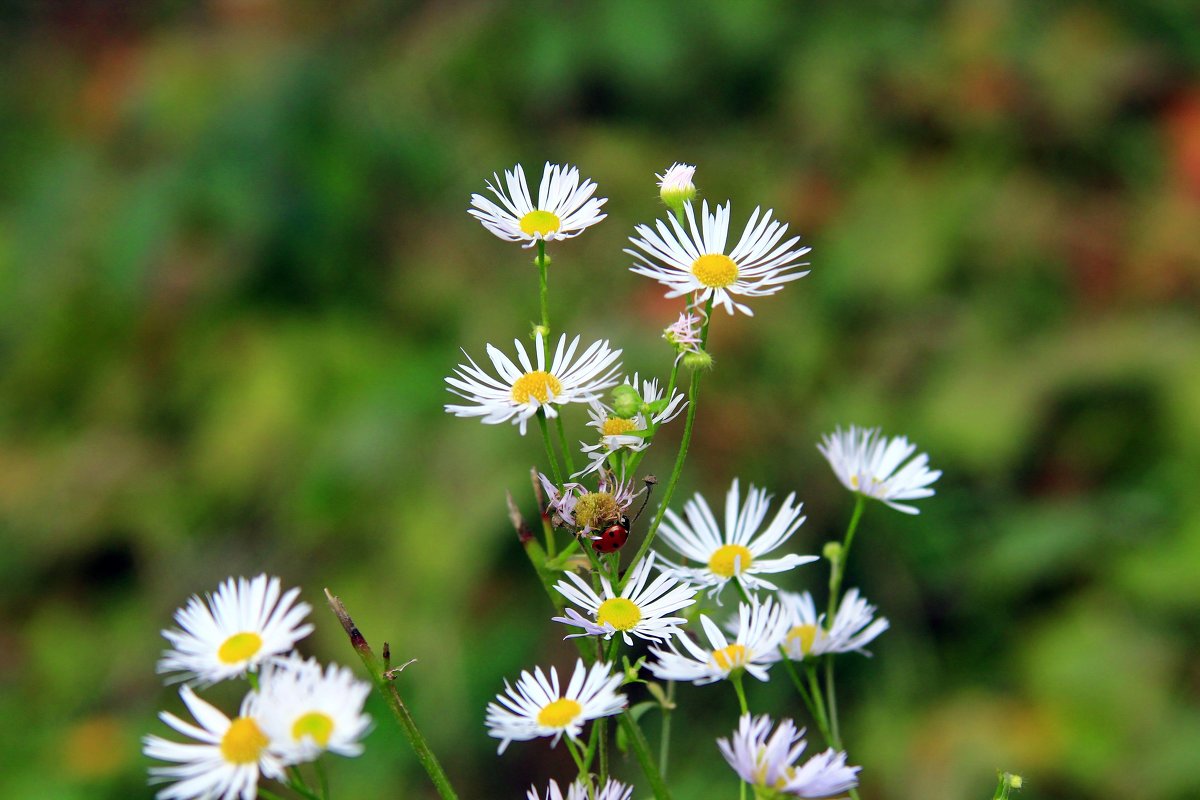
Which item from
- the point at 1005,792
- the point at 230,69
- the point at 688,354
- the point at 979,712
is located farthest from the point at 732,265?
the point at 230,69

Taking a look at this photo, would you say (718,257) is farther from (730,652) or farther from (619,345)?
(619,345)

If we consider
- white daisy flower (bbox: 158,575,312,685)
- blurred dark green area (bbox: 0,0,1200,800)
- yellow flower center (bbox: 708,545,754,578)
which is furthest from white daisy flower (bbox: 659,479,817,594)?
blurred dark green area (bbox: 0,0,1200,800)

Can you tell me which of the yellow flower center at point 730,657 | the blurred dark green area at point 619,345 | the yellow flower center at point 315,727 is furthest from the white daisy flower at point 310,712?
the blurred dark green area at point 619,345

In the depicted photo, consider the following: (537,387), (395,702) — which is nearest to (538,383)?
(537,387)

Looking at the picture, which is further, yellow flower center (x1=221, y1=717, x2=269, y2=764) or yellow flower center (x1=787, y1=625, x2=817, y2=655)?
yellow flower center (x1=787, y1=625, x2=817, y2=655)

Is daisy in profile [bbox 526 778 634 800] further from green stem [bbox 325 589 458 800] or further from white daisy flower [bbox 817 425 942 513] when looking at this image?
white daisy flower [bbox 817 425 942 513]

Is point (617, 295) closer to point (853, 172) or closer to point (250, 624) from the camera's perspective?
point (853, 172)
